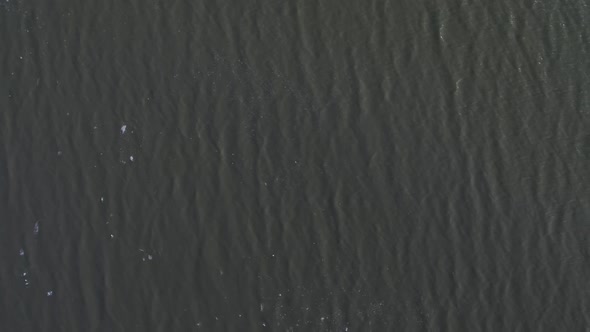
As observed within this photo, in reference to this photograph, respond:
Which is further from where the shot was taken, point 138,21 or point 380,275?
point 138,21

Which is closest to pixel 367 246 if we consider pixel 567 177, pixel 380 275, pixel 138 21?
pixel 380 275

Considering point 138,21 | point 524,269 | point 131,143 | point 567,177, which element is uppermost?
point 138,21

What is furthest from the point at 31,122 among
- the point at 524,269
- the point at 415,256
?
the point at 524,269

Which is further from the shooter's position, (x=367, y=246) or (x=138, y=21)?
(x=138, y=21)

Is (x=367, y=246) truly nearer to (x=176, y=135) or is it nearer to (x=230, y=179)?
(x=230, y=179)

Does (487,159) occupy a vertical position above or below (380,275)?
above

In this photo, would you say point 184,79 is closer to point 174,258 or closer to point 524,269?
point 174,258
